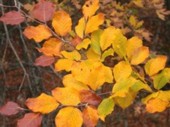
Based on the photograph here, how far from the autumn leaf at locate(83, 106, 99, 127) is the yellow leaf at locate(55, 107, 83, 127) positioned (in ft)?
0.05

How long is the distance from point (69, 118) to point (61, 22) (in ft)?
0.91

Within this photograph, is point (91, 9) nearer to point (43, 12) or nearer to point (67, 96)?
point (43, 12)

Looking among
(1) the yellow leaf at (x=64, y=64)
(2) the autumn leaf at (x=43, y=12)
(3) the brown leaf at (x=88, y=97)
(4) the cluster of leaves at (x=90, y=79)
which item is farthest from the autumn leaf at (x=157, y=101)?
(2) the autumn leaf at (x=43, y=12)

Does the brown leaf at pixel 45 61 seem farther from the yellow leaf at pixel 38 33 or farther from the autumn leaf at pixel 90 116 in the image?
the autumn leaf at pixel 90 116

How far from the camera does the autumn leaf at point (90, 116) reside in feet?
2.36

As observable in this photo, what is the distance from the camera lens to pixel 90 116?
72 centimetres

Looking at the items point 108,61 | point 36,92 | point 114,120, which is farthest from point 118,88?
point 108,61

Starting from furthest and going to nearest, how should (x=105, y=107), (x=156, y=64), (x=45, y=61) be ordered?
(x=45, y=61) → (x=156, y=64) → (x=105, y=107)

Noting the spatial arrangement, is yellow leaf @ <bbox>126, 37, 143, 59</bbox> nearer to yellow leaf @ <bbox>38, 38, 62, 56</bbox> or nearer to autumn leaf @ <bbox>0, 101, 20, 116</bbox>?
yellow leaf @ <bbox>38, 38, 62, 56</bbox>

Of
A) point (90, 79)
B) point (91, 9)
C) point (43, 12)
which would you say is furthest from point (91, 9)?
point (90, 79)

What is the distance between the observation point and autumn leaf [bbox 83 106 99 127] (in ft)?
2.36

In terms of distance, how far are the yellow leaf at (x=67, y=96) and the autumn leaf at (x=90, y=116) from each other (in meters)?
0.03

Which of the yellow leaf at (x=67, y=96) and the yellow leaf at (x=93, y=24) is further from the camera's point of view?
the yellow leaf at (x=93, y=24)

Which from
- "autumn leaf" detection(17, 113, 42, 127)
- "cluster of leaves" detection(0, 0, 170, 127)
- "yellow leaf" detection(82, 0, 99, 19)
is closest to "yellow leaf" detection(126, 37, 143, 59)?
"cluster of leaves" detection(0, 0, 170, 127)
